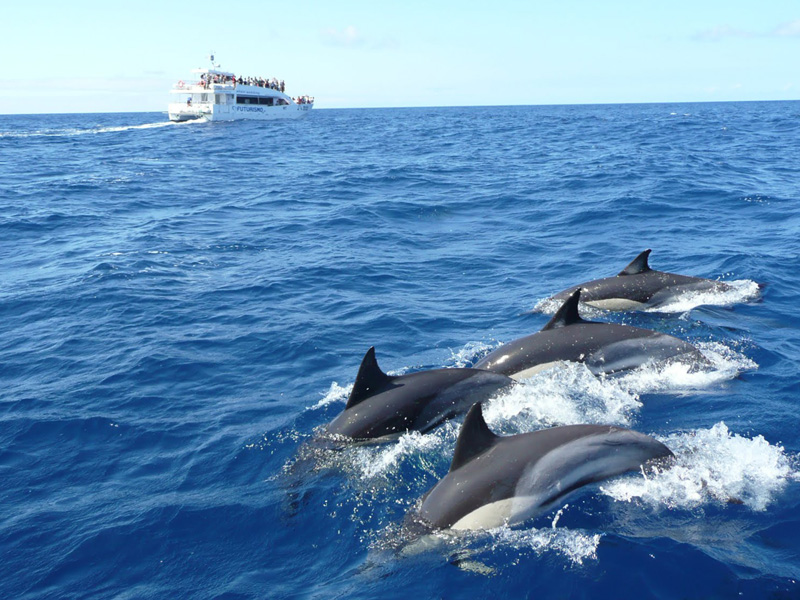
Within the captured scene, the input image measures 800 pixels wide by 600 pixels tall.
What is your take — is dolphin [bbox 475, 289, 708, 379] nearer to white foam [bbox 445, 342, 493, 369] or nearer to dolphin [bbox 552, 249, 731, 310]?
white foam [bbox 445, 342, 493, 369]

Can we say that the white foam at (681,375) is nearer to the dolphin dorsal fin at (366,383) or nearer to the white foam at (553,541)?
the dolphin dorsal fin at (366,383)

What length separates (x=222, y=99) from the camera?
291 feet

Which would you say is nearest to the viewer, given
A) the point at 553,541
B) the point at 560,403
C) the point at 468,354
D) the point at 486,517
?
the point at 553,541

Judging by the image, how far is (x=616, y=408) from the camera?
9.33 meters

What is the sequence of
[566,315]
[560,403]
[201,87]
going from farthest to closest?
[201,87] < [566,315] < [560,403]

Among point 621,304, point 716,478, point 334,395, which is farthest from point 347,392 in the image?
point 621,304

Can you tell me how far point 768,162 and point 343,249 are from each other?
2493 centimetres

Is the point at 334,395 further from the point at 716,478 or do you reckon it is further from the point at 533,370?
the point at 716,478

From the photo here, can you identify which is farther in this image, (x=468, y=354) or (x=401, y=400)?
(x=468, y=354)

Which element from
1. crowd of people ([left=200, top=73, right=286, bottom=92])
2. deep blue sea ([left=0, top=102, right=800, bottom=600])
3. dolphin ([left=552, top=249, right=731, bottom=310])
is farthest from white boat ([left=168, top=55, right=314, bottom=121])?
dolphin ([left=552, top=249, right=731, bottom=310])

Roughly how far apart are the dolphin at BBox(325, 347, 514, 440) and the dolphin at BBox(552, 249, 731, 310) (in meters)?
5.11

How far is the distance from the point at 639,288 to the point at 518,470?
7810mm

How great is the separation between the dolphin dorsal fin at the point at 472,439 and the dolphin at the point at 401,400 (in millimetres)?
1815

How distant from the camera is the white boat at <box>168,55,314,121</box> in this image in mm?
87688
